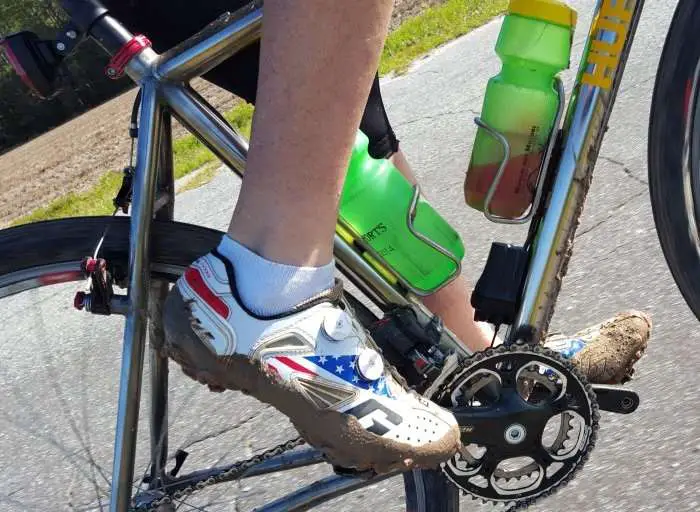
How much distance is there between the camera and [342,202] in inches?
49.4

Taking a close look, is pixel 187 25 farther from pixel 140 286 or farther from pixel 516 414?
pixel 516 414

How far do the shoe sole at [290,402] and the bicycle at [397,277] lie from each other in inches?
4.6


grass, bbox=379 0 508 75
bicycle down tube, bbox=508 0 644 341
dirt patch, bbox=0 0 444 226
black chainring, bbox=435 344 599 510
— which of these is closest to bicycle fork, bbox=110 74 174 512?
black chainring, bbox=435 344 599 510

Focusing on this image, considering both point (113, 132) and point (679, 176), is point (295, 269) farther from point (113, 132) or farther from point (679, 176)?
point (113, 132)

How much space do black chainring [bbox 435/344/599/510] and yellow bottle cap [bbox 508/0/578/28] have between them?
507 mm

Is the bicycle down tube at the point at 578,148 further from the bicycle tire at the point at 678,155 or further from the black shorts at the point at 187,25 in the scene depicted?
the black shorts at the point at 187,25

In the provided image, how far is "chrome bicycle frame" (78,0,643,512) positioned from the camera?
1.10 meters

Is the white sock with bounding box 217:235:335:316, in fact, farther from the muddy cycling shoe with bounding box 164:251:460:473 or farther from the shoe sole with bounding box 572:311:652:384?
the shoe sole with bounding box 572:311:652:384

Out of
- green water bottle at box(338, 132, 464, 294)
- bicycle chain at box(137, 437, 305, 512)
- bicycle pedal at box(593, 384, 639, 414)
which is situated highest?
green water bottle at box(338, 132, 464, 294)

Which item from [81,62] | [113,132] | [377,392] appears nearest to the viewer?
[377,392]

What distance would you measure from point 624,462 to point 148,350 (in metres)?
0.94

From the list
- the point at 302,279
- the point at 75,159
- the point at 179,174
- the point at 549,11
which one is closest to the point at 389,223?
the point at 302,279

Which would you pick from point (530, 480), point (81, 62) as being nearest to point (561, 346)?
point (530, 480)

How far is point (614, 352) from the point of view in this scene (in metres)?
1.43
